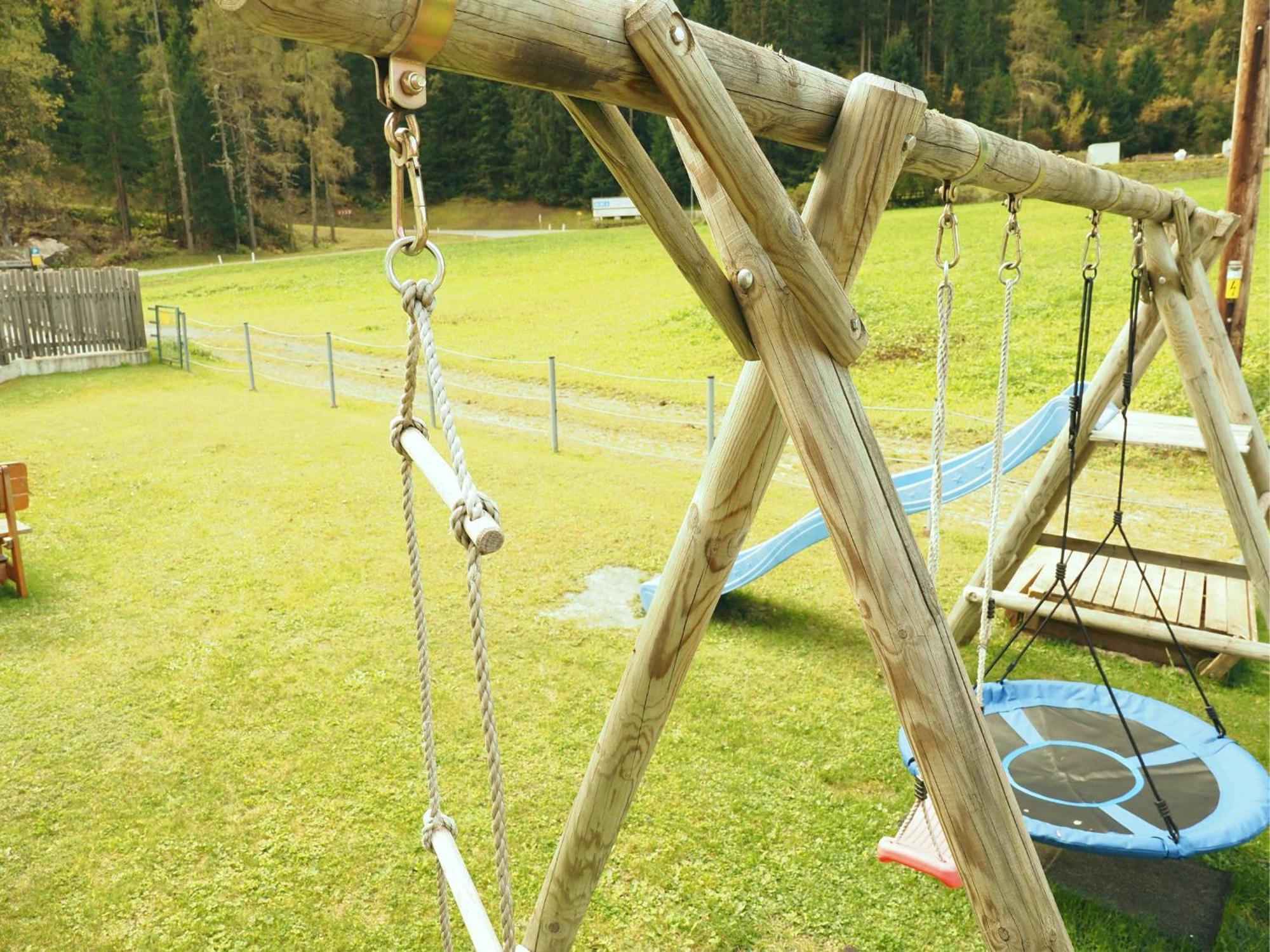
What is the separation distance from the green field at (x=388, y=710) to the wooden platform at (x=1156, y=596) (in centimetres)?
14

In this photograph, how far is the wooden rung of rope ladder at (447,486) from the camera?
1082 millimetres

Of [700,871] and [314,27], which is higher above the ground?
[314,27]

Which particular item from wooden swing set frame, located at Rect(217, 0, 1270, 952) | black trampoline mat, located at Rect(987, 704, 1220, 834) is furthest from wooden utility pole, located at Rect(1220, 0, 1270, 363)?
wooden swing set frame, located at Rect(217, 0, 1270, 952)

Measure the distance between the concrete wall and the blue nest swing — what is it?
12.6 meters

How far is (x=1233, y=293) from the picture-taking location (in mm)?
6730

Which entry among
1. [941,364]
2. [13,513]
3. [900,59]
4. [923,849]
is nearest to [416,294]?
[941,364]

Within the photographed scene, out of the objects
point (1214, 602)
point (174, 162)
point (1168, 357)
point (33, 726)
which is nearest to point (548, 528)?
point (33, 726)

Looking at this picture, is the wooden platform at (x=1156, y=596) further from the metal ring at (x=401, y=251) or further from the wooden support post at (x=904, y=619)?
the metal ring at (x=401, y=251)

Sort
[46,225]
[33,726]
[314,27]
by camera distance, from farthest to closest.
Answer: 1. [46,225]
2. [33,726]
3. [314,27]

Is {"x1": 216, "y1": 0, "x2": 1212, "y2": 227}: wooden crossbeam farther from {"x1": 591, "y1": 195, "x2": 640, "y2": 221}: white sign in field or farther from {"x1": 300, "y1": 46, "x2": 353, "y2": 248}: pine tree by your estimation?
{"x1": 591, "y1": 195, "x2": 640, "y2": 221}: white sign in field

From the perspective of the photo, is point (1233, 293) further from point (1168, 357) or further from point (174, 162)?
point (174, 162)

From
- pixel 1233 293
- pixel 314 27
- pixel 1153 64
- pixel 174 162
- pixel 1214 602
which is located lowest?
pixel 1214 602

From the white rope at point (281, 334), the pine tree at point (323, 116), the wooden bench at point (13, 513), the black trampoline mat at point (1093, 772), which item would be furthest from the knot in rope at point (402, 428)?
the pine tree at point (323, 116)

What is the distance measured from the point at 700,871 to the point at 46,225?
121 ft
